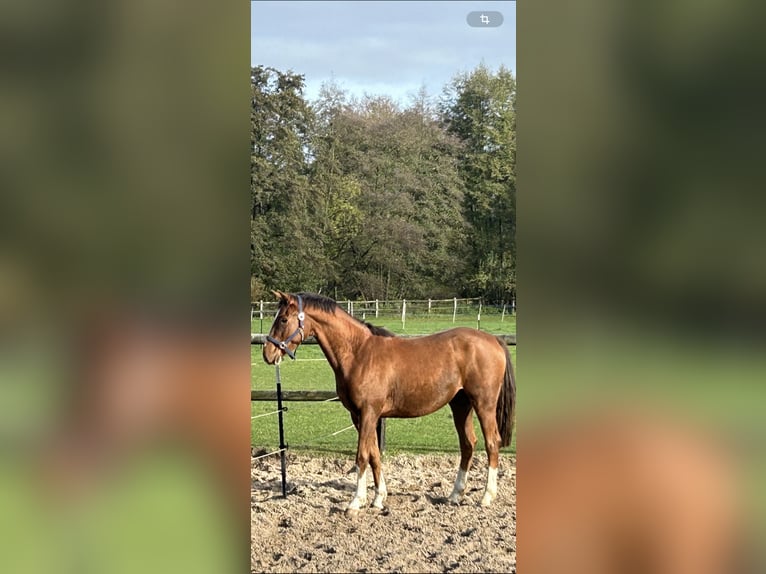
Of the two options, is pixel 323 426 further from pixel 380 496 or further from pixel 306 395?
pixel 380 496

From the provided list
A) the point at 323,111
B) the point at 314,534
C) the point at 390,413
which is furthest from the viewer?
the point at 323,111

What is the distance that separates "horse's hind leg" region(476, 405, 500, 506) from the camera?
137 inches

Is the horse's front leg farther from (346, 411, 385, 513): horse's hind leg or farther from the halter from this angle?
the halter

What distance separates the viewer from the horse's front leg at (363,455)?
3279 mm

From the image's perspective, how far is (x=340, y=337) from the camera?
3367 millimetres

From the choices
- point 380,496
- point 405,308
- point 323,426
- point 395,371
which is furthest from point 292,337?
point 323,426

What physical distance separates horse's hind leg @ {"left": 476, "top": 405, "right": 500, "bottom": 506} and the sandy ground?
6 centimetres

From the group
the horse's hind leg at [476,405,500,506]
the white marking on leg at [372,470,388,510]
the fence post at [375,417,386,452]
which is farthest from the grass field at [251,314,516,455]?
the white marking on leg at [372,470,388,510]

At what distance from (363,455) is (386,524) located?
326 mm
